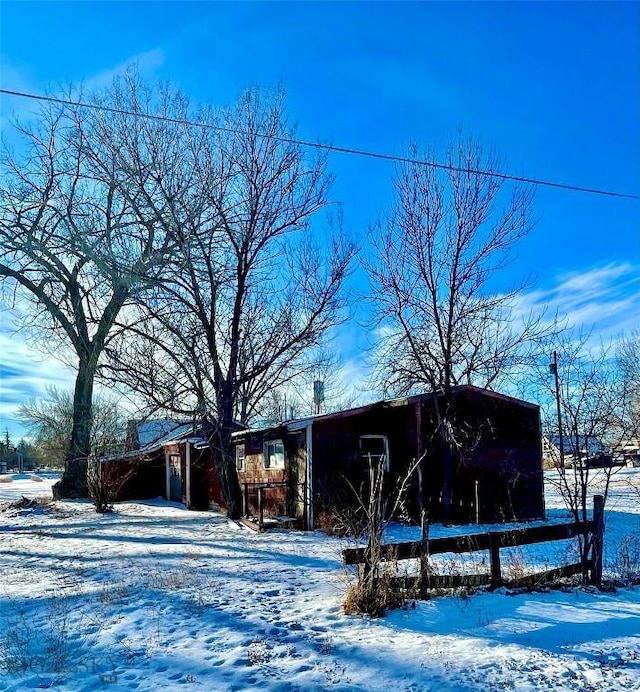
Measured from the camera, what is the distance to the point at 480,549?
25.0ft

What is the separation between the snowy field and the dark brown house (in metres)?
6.01

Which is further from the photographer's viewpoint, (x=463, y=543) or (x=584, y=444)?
(x=584, y=444)

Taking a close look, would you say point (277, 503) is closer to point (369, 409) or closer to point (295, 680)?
point (369, 409)

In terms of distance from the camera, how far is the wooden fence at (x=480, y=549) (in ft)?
23.1

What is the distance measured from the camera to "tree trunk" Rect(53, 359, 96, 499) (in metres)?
24.7

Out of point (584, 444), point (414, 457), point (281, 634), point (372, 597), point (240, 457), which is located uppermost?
point (584, 444)

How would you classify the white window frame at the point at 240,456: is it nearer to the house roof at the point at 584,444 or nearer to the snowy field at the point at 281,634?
the snowy field at the point at 281,634

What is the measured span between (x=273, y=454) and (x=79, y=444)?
10.9m

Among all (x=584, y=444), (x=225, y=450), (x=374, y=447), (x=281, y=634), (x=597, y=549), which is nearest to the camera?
(x=281, y=634)

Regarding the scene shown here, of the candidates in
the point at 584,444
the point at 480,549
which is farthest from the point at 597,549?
the point at 480,549

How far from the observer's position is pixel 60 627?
6367 mm

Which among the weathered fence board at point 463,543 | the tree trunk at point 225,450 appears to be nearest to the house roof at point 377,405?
the tree trunk at point 225,450

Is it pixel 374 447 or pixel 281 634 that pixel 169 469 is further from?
pixel 281 634

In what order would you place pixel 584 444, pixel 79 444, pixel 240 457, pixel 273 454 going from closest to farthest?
pixel 584 444 → pixel 273 454 → pixel 240 457 → pixel 79 444
